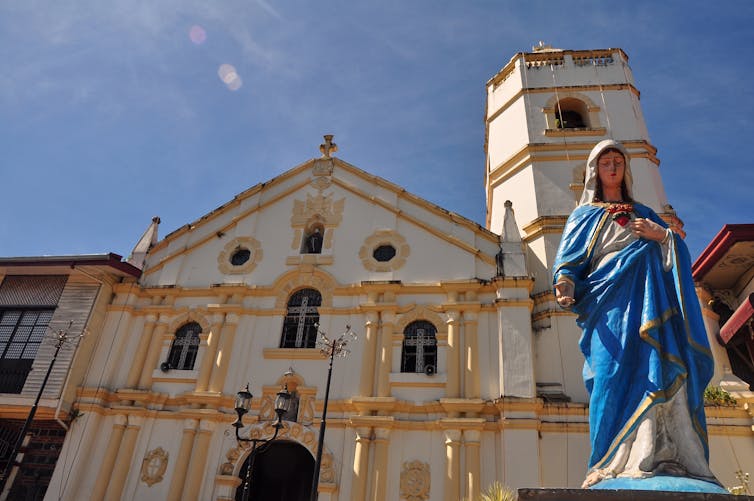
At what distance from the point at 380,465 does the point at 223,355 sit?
5286 millimetres

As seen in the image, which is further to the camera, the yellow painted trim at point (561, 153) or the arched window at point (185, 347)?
the yellow painted trim at point (561, 153)

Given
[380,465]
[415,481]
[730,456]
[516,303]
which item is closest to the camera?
[730,456]

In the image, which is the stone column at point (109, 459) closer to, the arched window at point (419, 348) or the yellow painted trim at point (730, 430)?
the arched window at point (419, 348)

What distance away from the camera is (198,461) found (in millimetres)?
13250

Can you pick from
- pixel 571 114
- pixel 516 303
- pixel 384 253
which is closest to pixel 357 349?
pixel 384 253

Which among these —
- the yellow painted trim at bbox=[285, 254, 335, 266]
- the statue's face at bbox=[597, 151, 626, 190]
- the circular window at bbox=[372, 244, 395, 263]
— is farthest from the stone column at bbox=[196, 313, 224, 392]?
the statue's face at bbox=[597, 151, 626, 190]

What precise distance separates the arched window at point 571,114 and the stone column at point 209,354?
13.3 m

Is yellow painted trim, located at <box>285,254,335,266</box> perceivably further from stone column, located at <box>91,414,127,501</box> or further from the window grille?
the window grille

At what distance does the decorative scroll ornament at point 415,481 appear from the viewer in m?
12.1

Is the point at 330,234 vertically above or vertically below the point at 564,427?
above

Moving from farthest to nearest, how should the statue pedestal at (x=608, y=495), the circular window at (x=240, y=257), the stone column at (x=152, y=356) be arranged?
the circular window at (x=240, y=257)
the stone column at (x=152, y=356)
the statue pedestal at (x=608, y=495)

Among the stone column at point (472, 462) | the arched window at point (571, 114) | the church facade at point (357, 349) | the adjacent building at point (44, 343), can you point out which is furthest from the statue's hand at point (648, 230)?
the arched window at point (571, 114)

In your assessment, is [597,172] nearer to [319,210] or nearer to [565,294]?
[565,294]

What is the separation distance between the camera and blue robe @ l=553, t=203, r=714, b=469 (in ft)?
17.4
